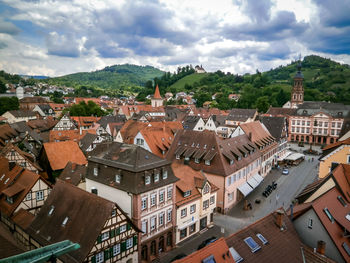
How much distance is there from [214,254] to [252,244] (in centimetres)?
328

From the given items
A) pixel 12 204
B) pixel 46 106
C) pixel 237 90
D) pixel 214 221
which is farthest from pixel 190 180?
pixel 237 90

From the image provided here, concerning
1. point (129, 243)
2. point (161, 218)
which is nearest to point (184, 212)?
point (161, 218)

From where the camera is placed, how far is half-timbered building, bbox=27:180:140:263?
18011 millimetres

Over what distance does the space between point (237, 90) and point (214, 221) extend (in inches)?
6805

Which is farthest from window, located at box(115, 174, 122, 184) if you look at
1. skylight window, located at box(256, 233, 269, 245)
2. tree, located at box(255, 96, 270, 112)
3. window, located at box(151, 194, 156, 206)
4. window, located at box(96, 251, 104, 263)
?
tree, located at box(255, 96, 270, 112)

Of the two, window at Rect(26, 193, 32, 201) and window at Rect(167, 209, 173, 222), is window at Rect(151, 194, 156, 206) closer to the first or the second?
window at Rect(167, 209, 173, 222)

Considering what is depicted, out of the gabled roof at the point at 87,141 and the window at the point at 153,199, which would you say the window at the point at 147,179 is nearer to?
the window at the point at 153,199

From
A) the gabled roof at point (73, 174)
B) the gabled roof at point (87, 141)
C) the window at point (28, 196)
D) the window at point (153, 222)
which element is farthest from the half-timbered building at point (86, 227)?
the gabled roof at point (87, 141)

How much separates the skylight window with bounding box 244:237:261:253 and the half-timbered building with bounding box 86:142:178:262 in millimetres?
8920

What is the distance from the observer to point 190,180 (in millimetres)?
28547

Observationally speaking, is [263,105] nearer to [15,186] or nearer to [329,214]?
[329,214]

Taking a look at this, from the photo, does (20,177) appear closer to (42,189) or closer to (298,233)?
(42,189)

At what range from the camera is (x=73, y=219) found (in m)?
19.2

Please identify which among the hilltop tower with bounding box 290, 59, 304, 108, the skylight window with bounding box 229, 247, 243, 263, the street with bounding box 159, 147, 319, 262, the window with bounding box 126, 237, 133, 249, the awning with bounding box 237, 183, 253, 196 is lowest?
the street with bounding box 159, 147, 319, 262
